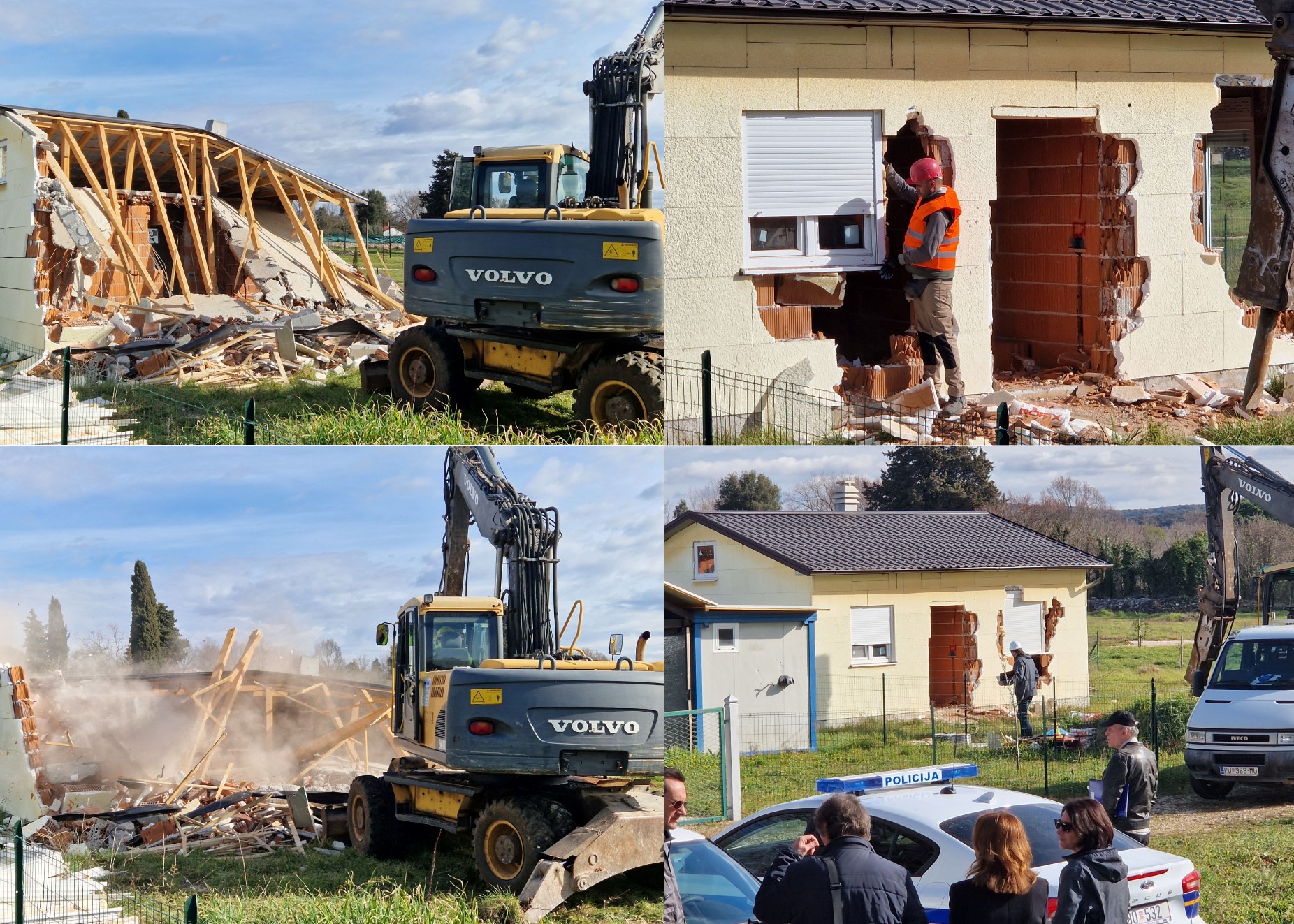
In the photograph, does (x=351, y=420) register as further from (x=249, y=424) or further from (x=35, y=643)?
(x=35, y=643)

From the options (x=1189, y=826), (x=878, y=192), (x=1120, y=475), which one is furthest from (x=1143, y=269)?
(x=1189, y=826)

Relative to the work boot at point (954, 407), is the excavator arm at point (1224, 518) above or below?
below

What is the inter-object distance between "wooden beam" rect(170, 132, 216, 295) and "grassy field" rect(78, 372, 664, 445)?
474 cm

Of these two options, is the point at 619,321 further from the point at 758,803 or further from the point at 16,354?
the point at 16,354

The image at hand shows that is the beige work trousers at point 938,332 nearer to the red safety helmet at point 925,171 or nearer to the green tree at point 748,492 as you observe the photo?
the red safety helmet at point 925,171

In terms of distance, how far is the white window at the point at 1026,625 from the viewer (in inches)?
Answer: 317

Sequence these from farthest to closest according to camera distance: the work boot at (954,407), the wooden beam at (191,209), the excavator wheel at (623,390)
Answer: the wooden beam at (191,209) → the work boot at (954,407) → the excavator wheel at (623,390)

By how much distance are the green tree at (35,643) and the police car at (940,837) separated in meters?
8.17

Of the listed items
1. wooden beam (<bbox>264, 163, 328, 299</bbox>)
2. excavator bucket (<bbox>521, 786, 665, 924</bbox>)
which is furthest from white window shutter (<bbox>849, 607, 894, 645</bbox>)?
wooden beam (<bbox>264, 163, 328, 299</bbox>)

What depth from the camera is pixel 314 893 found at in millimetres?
8766

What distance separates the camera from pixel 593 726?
836 centimetres

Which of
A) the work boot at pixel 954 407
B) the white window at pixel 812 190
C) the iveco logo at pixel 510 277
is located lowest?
the work boot at pixel 954 407

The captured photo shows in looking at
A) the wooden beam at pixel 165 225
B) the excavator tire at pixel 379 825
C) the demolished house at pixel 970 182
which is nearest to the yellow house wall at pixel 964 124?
the demolished house at pixel 970 182

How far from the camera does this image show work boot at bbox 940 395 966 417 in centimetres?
995
